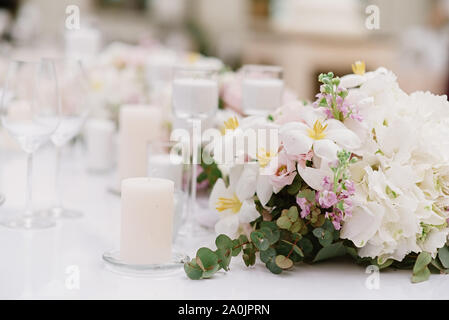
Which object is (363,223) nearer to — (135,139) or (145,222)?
(145,222)

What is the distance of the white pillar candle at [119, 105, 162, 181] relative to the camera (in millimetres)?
1739

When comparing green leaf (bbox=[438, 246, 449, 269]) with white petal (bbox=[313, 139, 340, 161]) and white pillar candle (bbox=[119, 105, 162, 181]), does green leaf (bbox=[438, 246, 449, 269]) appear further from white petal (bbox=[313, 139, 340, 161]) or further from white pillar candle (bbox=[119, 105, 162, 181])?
white pillar candle (bbox=[119, 105, 162, 181])

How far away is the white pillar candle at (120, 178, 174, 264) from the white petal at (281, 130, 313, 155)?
202mm

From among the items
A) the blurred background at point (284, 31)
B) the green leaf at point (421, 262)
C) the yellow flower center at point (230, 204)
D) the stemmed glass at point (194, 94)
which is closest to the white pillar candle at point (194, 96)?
the stemmed glass at point (194, 94)

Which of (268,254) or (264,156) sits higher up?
(264,156)

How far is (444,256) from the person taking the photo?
3.88 ft

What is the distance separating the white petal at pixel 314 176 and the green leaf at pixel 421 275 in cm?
21

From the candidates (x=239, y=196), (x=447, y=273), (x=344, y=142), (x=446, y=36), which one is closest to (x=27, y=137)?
(x=239, y=196)

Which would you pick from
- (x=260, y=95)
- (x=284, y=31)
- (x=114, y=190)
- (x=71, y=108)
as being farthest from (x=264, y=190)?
(x=284, y=31)

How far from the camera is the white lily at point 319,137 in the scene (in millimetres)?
1089

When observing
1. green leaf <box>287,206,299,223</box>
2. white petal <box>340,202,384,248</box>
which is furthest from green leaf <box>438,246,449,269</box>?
green leaf <box>287,206,299,223</box>

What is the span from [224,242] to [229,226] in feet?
0.26
